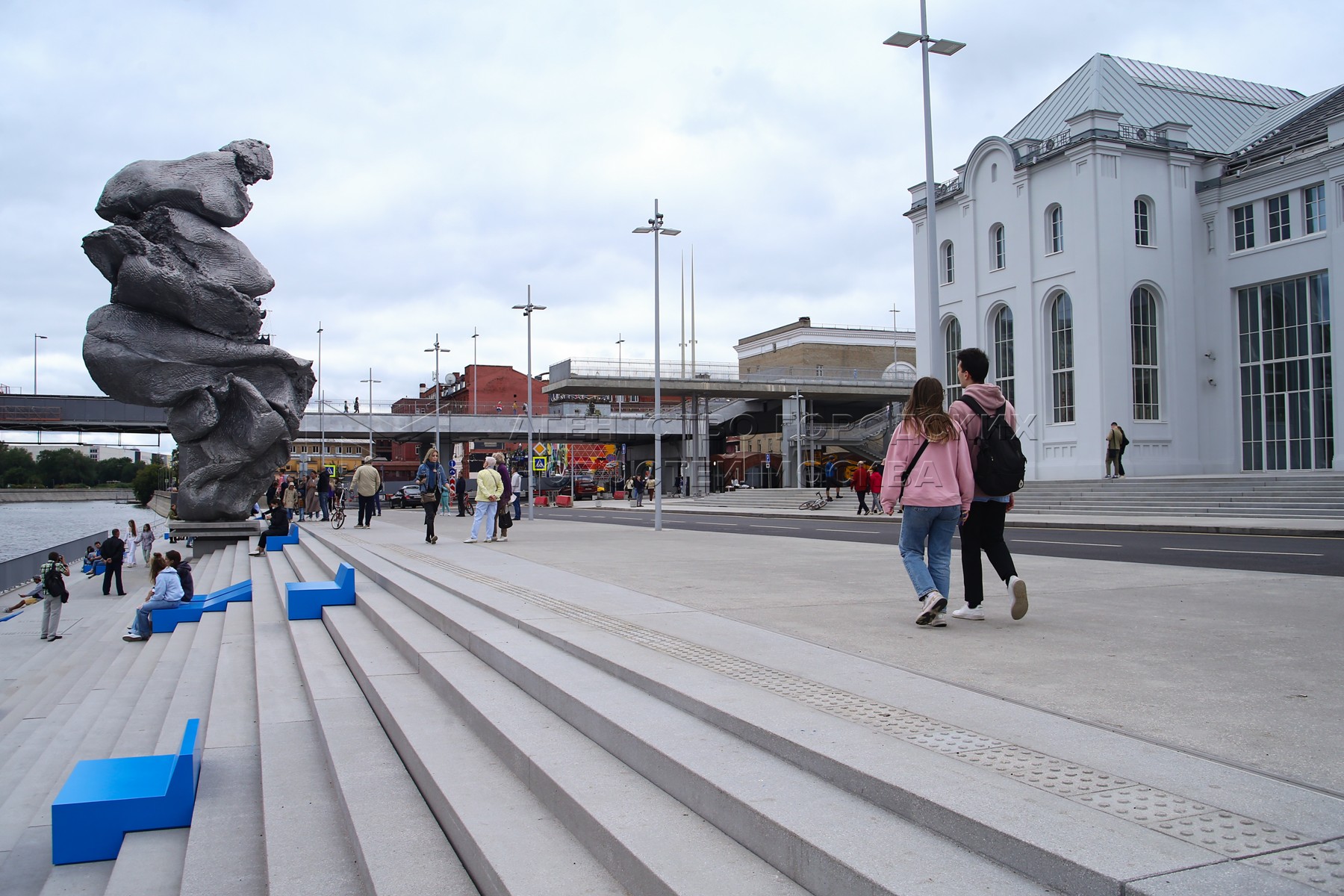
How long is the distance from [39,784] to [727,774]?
5659mm

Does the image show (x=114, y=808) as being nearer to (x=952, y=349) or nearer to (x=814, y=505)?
(x=814, y=505)

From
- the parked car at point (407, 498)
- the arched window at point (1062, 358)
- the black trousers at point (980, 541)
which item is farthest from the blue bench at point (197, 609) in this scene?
the parked car at point (407, 498)

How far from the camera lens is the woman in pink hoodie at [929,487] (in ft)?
21.1

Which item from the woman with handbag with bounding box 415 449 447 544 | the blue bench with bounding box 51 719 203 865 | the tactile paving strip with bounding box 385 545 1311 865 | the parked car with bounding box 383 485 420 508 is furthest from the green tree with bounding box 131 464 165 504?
the tactile paving strip with bounding box 385 545 1311 865

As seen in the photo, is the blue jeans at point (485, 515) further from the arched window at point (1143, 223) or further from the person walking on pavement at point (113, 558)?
the arched window at point (1143, 223)

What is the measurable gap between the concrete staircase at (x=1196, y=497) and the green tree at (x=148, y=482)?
93468 mm

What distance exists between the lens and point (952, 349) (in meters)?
43.1

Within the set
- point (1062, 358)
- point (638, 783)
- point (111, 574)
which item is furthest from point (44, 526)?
point (638, 783)

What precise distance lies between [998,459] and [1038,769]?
371 centimetres

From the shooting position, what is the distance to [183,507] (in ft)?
75.2

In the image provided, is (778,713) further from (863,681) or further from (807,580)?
(807,580)

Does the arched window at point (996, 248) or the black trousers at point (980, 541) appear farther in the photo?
the arched window at point (996, 248)

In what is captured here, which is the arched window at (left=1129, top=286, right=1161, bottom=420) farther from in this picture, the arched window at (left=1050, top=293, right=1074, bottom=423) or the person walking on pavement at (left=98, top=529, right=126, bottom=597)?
the person walking on pavement at (left=98, top=529, right=126, bottom=597)

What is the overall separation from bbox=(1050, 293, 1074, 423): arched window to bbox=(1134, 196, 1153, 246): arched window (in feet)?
10.9
